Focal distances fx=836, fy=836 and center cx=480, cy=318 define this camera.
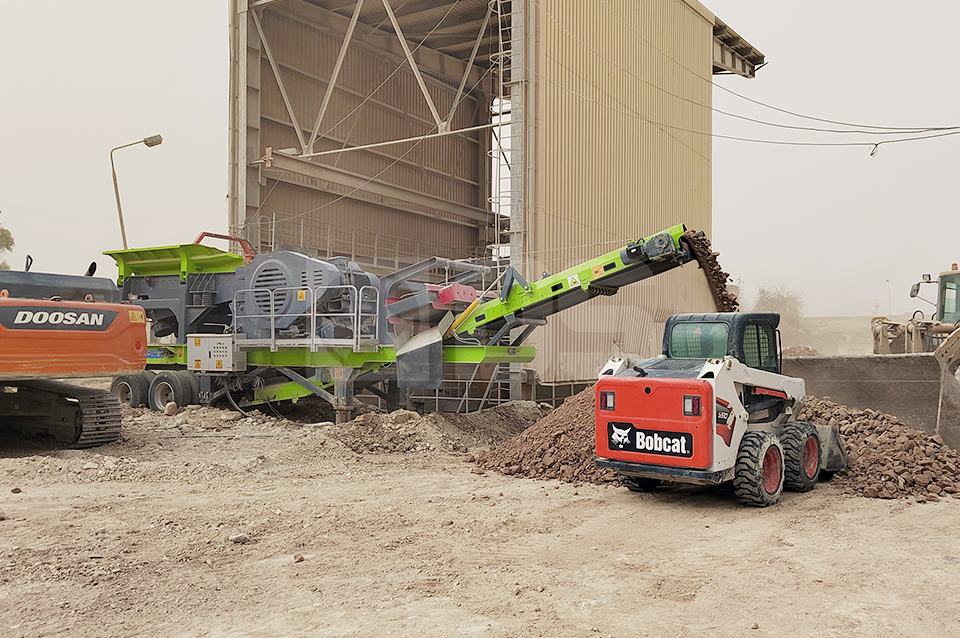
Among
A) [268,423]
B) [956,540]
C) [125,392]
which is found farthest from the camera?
[125,392]

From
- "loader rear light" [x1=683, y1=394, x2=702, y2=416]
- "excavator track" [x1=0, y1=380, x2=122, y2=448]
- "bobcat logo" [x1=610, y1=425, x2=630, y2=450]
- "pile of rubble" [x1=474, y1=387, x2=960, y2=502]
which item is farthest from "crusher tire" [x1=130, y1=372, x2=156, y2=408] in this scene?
"loader rear light" [x1=683, y1=394, x2=702, y2=416]

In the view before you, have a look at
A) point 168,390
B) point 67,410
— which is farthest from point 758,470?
point 168,390

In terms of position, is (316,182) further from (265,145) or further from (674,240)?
(674,240)

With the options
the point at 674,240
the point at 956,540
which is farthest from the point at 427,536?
the point at 674,240

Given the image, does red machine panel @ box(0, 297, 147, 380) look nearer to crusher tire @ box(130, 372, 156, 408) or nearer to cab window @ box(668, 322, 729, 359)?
crusher tire @ box(130, 372, 156, 408)

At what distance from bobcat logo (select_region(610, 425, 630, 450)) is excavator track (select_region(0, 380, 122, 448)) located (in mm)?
6229

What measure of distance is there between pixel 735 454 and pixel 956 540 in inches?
68.1

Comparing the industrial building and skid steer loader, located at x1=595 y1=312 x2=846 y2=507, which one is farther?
the industrial building

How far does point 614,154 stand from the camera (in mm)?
17938

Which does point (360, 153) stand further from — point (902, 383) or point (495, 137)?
point (902, 383)

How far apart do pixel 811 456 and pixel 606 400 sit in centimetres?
226

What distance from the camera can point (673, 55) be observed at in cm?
2064

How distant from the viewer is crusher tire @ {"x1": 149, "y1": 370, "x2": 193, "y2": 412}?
13617mm

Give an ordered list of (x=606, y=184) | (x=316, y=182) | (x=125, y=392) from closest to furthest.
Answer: (x=125, y=392) < (x=606, y=184) < (x=316, y=182)
